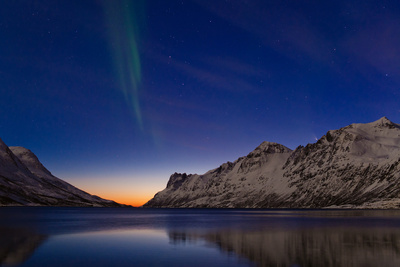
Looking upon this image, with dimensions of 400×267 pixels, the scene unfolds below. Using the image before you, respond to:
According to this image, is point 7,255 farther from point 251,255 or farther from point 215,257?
point 251,255

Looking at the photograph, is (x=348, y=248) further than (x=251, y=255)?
Yes

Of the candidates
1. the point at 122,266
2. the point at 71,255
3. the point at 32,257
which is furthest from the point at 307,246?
the point at 32,257

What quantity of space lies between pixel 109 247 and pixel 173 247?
7.64 metres

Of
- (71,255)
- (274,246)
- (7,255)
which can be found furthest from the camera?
(274,246)

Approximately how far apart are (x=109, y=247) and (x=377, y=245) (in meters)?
31.2

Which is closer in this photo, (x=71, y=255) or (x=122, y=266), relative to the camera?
(x=122, y=266)

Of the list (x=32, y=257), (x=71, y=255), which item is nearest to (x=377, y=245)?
(x=71, y=255)

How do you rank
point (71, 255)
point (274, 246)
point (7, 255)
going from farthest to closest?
point (274, 246), point (71, 255), point (7, 255)

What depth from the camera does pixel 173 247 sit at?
3984 cm

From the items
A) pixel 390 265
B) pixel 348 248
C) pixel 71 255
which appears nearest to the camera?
pixel 390 265

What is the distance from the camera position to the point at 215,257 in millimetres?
31641

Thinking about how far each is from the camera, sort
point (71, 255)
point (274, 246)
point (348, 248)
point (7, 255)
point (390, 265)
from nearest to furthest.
Result: point (390, 265) → point (7, 255) → point (71, 255) → point (348, 248) → point (274, 246)

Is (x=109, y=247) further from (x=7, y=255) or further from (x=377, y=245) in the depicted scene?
(x=377, y=245)

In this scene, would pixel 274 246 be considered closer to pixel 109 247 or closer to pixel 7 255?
pixel 109 247
